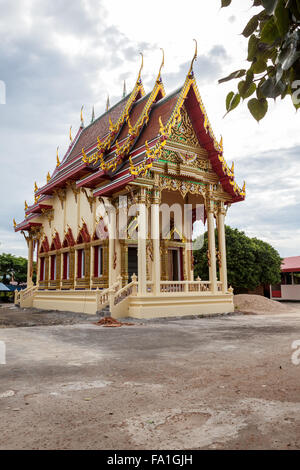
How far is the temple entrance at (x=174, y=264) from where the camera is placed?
15789mm

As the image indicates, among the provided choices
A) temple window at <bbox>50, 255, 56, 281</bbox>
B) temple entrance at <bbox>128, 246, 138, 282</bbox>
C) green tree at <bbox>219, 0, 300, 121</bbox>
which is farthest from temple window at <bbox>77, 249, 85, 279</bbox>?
green tree at <bbox>219, 0, 300, 121</bbox>

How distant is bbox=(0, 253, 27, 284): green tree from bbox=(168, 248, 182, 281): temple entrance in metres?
27.0

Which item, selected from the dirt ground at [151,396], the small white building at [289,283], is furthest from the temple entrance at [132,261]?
the small white building at [289,283]

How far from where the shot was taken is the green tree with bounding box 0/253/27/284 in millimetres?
38119

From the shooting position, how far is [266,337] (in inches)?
288

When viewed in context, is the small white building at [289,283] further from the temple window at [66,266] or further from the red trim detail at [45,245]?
the red trim detail at [45,245]

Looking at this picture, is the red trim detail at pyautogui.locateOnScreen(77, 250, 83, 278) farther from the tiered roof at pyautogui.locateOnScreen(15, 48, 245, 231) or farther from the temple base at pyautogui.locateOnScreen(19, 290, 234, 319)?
the tiered roof at pyautogui.locateOnScreen(15, 48, 245, 231)

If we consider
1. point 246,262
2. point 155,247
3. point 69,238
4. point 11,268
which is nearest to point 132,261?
point 155,247

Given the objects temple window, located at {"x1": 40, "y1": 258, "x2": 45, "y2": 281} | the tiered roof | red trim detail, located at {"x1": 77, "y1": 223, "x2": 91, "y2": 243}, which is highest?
the tiered roof

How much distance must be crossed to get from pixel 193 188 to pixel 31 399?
1127 centimetres

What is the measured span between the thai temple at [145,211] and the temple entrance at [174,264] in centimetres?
4

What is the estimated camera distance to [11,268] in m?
38.9

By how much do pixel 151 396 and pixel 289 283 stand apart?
106 ft

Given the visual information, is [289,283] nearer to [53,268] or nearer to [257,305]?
[257,305]
